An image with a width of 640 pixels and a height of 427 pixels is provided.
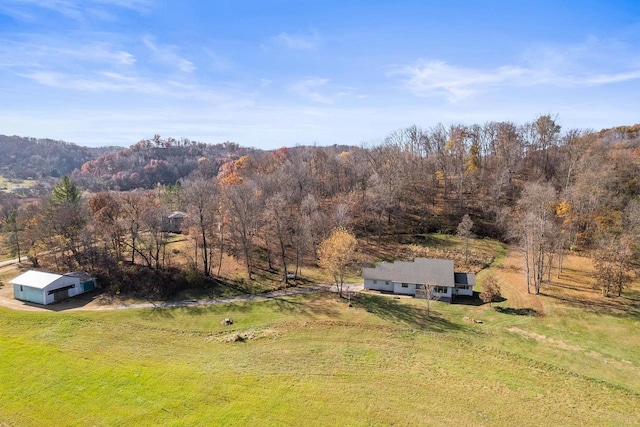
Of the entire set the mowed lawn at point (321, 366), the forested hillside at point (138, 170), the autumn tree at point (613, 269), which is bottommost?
the mowed lawn at point (321, 366)

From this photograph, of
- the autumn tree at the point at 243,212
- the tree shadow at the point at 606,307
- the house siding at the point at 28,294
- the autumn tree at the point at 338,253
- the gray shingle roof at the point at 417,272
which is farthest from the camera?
the autumn tree at the point at 243,212

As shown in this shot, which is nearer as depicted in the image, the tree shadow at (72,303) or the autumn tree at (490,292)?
the tree shadow at (72,303)

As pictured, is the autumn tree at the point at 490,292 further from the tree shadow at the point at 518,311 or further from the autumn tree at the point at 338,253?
the autumn tree at the point at 338,253

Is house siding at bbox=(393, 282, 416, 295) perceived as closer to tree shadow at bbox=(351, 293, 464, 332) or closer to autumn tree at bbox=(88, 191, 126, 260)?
tree shadow at bbox=(351, 293, 464, 332)

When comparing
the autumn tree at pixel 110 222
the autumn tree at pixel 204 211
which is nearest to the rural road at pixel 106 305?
the autumn tree at pixel 204 211

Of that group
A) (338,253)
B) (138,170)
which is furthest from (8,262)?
(138,170)

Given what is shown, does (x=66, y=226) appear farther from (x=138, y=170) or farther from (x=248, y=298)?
(x=138, y=170)

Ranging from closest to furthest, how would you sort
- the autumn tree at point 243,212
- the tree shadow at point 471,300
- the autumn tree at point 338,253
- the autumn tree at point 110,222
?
the tree shadow at point 471,300, the autumn tree at point 338,253, the autumn tree at point 243,212, the autumn tree at point 110,222
